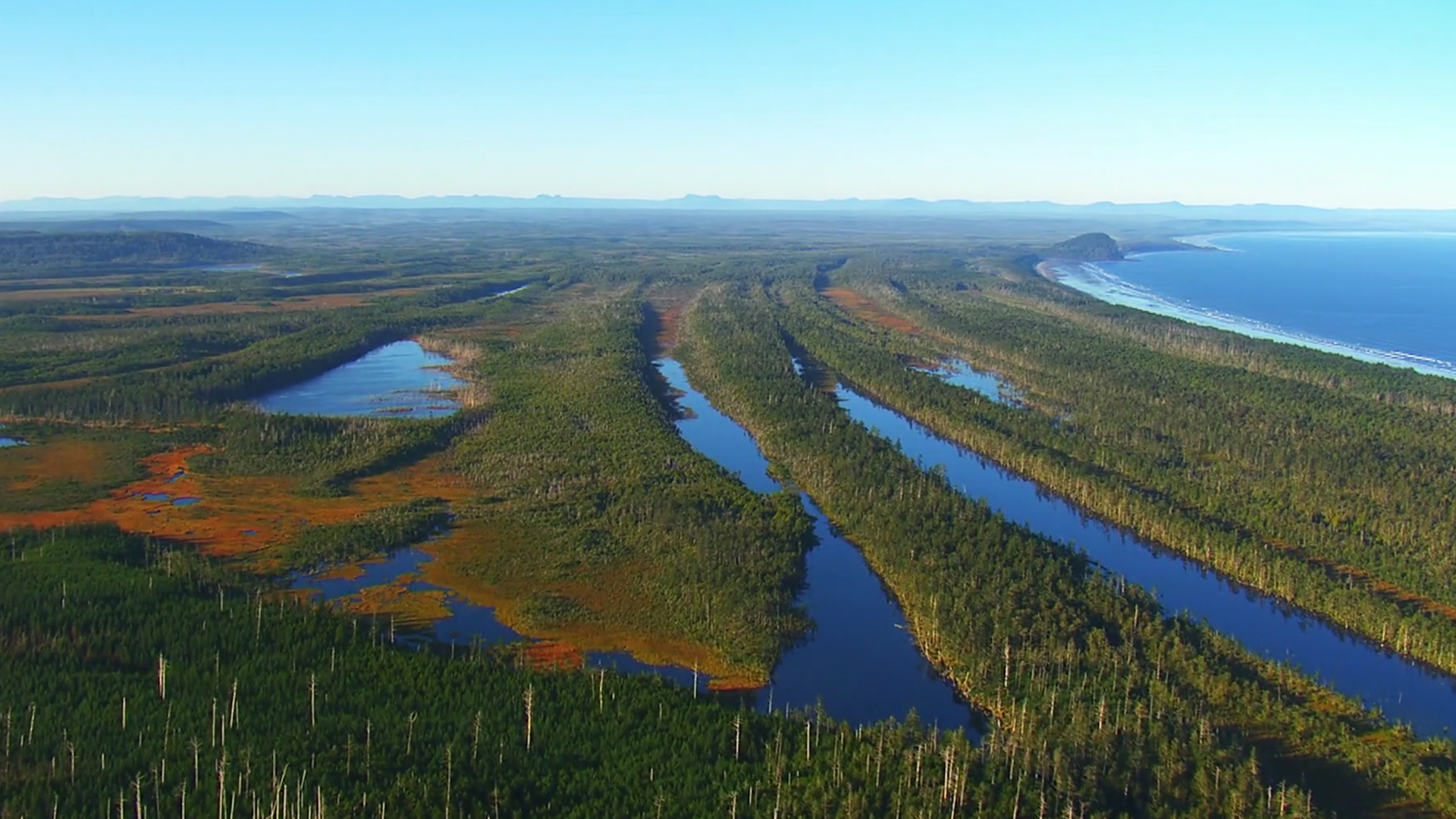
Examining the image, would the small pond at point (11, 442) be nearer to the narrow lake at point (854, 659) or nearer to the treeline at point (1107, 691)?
the narrow lake at point (854, 659)

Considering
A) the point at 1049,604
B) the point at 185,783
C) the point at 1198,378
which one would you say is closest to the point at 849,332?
the point at 1198,378

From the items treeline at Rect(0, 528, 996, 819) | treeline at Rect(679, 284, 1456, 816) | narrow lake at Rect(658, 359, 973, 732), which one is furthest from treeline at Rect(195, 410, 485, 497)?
treeline at Rect(679, 284, 1456, 816)


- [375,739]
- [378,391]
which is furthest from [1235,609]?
[378,391]

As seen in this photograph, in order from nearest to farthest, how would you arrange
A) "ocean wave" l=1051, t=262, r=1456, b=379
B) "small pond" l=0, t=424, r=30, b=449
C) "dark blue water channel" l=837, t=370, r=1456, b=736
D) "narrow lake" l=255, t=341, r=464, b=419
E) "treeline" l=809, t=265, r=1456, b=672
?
"dark blue water channel" l=837, t=370, r=1456, b=736 < "treeline" l=809, t=265, r=1456, b=672 < "small pond" l=0, t=424, r=30, b=449 < "narrow lake" l=255, t=341, r=464, b=419 < "ocean wave" l=1051, t=262, r=1456, b=379

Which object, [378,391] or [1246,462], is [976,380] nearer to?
[1246,462]

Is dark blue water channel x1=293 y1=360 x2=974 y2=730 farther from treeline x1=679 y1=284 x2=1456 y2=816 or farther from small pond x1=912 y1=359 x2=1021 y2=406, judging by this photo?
small pond x1=912 y1=359 x2=1021 y2=406

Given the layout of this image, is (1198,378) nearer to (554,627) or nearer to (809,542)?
(809,542)

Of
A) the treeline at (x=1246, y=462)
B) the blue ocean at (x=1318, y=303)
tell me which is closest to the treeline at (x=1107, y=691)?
the treeline at (x=1246, y=462)
